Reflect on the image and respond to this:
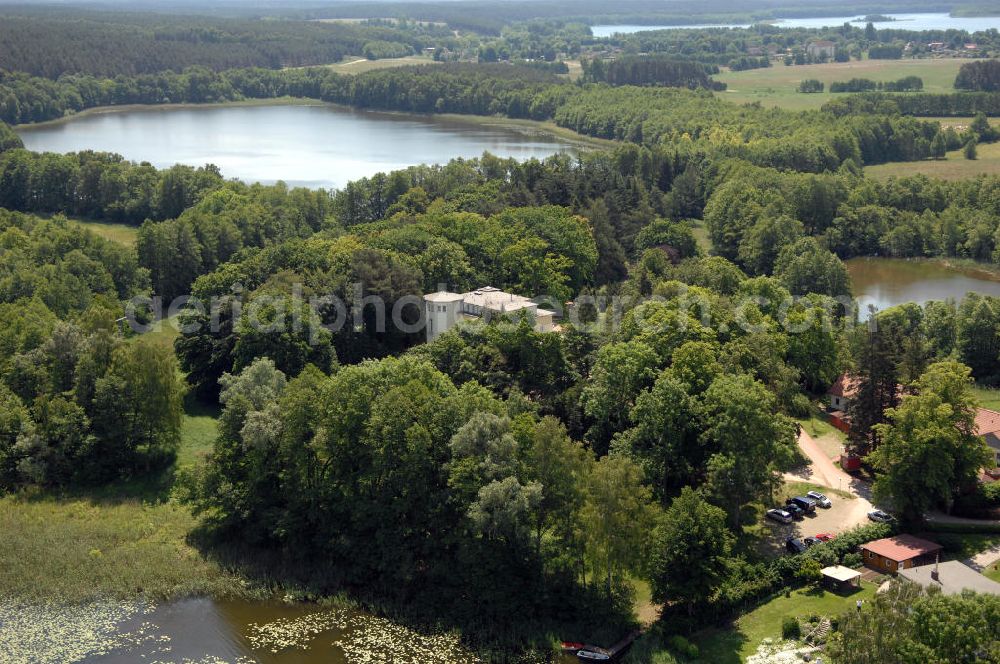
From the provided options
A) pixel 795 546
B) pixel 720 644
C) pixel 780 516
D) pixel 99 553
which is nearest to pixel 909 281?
pixel 780 516

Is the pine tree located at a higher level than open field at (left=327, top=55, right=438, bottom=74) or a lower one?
lower

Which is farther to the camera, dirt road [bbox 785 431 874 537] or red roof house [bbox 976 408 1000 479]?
red roof house [bbox 976 408 1000 479]

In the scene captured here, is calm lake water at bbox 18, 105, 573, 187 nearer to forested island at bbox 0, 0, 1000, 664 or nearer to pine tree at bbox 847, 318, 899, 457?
forested island at bbox 0, 0, 1000, 664

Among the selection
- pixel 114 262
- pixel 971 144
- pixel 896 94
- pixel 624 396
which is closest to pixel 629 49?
pixel 896 94

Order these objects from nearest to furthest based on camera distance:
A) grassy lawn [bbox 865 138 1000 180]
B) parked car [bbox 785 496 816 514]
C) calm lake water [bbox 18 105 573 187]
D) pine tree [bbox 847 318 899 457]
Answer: parked car [bbox 785 496 816 514], pine tree [bbox 847 318 899 457], grassy lawn [bbox 865 138 1000 180], calm lake water [bbox 18 105 573 187]

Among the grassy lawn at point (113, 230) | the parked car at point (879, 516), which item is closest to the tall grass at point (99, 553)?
the parked car at point (879, 516)

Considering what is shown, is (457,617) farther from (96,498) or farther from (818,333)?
(818,333)

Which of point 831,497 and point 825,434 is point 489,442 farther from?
point 825,434

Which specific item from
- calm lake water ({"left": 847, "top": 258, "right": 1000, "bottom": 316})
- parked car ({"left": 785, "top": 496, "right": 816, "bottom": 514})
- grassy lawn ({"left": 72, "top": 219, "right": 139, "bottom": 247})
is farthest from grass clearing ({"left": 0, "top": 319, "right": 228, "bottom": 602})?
calm lake water ({"left": 847, "top": 258, "right": 1000, "bottom": 316})
